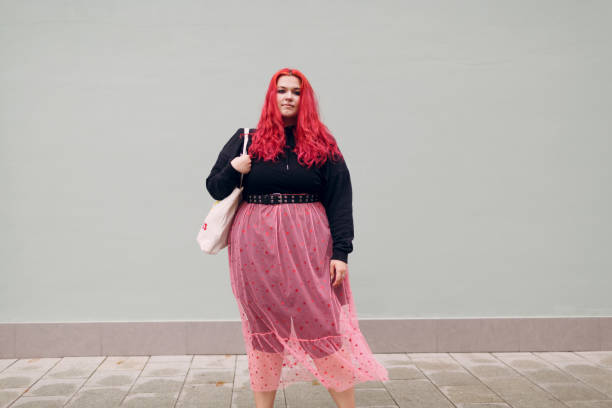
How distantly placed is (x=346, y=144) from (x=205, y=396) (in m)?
1.95

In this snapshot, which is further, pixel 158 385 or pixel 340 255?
pixel 158 385

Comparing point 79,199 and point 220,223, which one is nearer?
point 220,223

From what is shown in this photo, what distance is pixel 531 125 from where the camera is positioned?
385cm

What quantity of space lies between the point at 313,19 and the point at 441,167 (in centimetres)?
143

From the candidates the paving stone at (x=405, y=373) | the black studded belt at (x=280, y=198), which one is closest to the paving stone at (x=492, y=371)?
the paving stone at (x=405, y=373)

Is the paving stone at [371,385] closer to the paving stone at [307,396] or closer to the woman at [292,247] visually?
the paving stone at [307,396]

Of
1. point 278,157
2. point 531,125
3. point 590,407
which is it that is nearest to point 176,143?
point 278,157

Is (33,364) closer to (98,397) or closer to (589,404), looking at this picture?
(98,397)

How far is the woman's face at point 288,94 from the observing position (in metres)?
2.46

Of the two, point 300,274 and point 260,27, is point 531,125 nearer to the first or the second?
point 260,27

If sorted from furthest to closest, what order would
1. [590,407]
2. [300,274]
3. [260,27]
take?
1. [260,27]
2. [590,407]
3. [300,274]

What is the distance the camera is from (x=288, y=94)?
2.46m

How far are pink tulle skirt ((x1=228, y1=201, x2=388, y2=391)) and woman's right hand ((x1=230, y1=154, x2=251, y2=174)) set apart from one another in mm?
188

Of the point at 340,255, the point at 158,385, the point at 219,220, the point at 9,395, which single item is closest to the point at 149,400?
the point at 158,385
